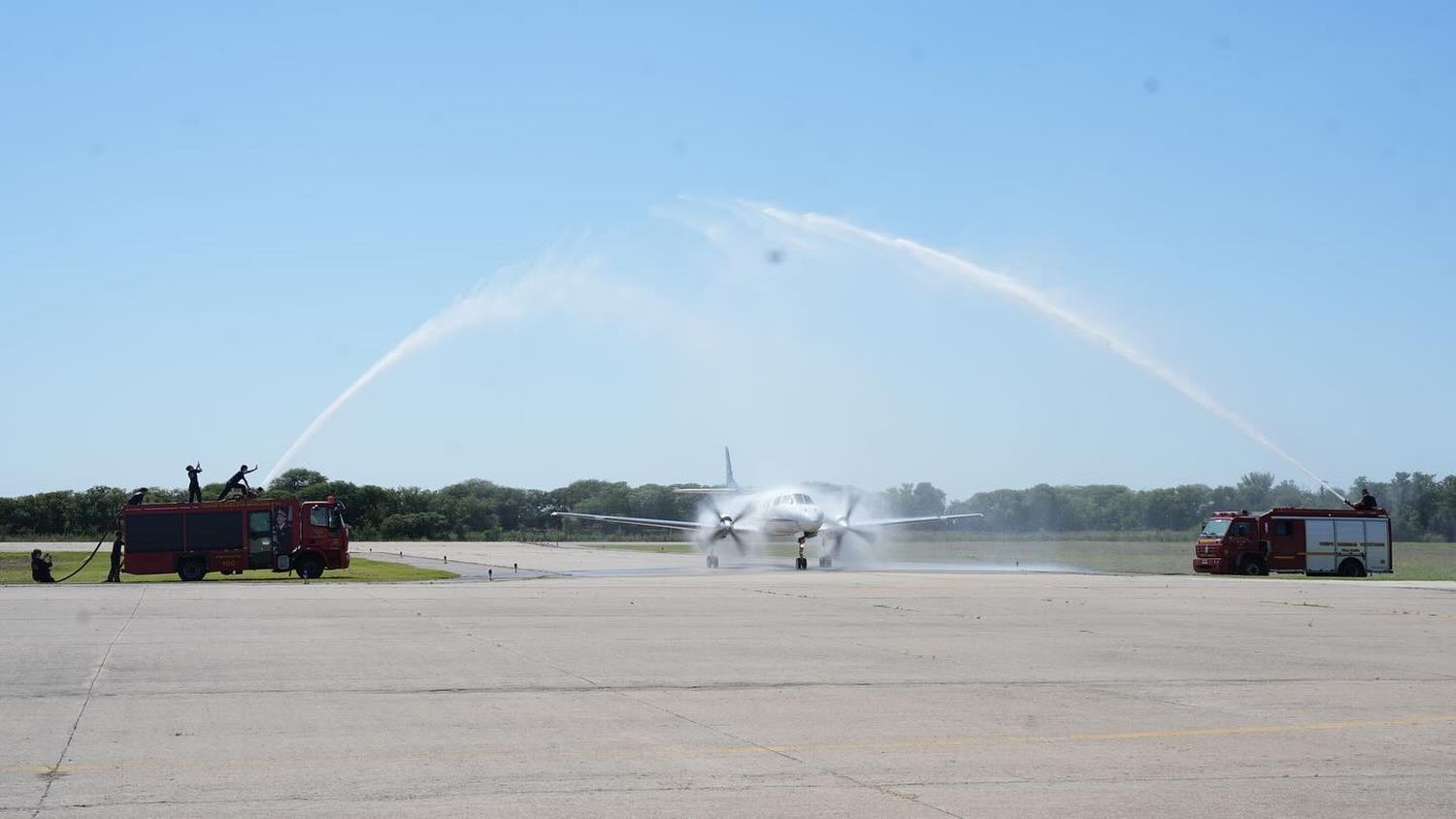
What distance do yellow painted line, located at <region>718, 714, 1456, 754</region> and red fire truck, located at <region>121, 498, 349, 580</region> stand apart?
3759cm

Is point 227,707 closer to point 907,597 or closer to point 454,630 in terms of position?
point 454,630

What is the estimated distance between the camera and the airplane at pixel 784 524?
60562 mm

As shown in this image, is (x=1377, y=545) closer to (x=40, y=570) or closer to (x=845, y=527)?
(x=845, y=527)

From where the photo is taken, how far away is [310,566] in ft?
157

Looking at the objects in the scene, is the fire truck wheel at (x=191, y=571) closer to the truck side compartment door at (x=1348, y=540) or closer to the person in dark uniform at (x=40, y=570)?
the person in dark uniform at (x=40, y=570)

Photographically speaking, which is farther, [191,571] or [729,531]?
[729,531]

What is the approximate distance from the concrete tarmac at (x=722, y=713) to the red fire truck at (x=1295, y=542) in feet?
84.5

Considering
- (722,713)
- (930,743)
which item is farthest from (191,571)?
(930,743)

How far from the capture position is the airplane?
60.6 meters

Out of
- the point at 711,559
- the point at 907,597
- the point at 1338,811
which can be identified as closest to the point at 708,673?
the point at 1338,811

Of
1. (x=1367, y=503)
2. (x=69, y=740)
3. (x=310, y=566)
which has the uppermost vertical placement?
(x=1367, y=503)

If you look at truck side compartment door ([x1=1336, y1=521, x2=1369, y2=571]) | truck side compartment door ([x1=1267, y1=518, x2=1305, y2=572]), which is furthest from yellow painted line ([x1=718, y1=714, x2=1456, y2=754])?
truck side compartment door ([x1=1336, y1=521, x2=1369, y2=571])

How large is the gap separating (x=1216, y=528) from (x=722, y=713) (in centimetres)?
4530

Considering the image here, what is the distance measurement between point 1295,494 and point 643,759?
107 metres
